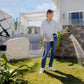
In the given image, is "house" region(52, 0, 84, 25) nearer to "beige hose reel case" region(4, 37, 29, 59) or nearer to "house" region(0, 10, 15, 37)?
"house" region(0, 10, 15, 37)

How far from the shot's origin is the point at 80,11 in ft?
34.2

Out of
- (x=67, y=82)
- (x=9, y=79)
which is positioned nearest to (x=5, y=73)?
(x=9, y=79)

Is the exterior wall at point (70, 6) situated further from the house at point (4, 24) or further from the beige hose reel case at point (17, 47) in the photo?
the beige hose reel case at point (17, 47)

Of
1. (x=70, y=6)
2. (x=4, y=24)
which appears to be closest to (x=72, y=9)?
(x=70, y=6)

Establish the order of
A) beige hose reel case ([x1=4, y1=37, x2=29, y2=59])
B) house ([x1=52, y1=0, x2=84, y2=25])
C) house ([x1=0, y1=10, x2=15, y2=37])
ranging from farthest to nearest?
house ([x1=52, y1=0, x2=84, y2=25]) < beige hose reel case ([x1=4, y1=37, x2=29, y2=59]) < house ([x1=0, y1=10, x2=15, y2=37])

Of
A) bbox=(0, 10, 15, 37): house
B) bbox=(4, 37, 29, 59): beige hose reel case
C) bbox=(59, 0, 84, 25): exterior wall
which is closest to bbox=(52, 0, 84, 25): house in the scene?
bbox=(59, 0, 84, 25): exterior wall

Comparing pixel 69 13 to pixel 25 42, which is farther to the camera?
pixel 69 13

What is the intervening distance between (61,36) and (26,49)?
1.77 m

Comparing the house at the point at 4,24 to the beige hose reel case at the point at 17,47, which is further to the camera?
the beige hose reel case at the point at 17,47

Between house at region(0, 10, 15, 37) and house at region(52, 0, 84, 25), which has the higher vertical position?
house at region(52, 0, 84, 25)

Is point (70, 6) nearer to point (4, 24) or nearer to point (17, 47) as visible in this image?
point (4, 24)

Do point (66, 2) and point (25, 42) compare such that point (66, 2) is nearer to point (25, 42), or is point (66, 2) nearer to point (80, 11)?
point (80, 11)

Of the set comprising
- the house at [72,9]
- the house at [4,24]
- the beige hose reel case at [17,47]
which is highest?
the house at [72,9]


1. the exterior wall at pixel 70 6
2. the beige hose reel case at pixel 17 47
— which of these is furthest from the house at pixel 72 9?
the beige hose reel case at pixel 17 47
